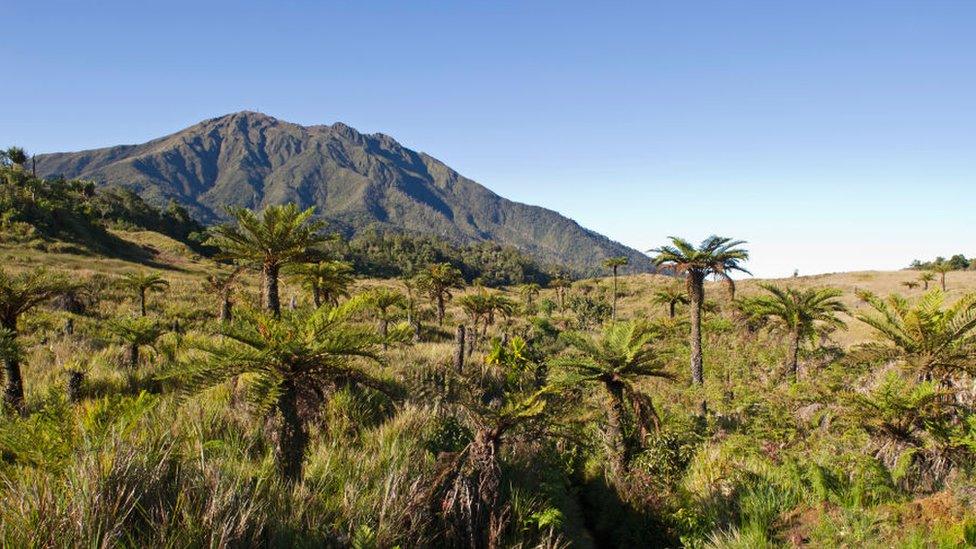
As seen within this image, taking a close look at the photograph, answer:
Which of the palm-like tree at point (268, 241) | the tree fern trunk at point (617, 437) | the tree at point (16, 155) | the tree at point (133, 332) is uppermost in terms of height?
the tree at point (16, 155)

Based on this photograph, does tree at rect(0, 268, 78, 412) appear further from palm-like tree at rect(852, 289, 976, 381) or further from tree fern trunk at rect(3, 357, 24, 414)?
palm-like tree at rect(852, 289, 976, 381)

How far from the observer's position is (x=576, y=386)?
340 inches

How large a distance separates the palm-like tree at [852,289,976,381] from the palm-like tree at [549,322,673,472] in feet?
13.7

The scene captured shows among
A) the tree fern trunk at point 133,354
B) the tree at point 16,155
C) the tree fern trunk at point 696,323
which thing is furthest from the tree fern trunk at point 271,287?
the tree at point 16,155

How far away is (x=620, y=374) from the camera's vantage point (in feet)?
25.8

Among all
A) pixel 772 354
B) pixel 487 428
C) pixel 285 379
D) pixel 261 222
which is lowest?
pixel 772 354

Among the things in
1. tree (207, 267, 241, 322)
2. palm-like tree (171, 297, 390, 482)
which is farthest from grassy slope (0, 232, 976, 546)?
tree (207, 267, 241, 322)

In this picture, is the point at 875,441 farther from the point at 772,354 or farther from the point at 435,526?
the point at 772,354

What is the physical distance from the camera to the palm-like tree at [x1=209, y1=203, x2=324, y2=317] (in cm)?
1016

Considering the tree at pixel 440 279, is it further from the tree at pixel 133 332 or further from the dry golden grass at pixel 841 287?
the tree at pixel 133 332

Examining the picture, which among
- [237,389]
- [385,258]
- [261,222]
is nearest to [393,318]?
[261,222]

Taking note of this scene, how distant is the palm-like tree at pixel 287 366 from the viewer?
14.5 ft

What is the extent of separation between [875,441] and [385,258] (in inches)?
3598

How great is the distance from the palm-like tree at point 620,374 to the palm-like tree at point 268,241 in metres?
6.45
